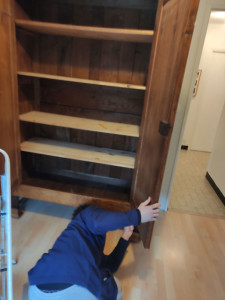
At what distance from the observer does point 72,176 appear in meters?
2.09

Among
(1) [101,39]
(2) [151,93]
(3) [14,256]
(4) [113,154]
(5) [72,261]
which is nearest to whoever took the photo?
(5) [72,261]

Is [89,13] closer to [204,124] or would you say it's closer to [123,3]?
[123,3]

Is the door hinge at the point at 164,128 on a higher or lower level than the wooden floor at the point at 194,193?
higher

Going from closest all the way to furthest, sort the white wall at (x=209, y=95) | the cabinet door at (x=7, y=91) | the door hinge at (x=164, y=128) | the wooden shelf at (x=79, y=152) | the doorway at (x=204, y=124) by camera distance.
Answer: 1. the door hinge at (x=164, y=128)
2. the cabinet door at (x=7, y=91)
3. the wooden shelf at (x=79, y=152)
4. the doorway at (x=204, y=124)
5. the white wall at (x=209, y=95)

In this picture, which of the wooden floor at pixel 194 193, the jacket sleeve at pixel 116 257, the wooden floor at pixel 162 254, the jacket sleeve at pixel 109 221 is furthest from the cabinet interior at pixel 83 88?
the wooden floor at pixel 194 193

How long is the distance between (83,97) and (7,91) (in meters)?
0.62

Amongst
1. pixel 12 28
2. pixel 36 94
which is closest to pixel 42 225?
pixel 36 94

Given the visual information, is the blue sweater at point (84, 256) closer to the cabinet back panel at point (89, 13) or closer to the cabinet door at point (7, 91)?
the cabinet door at point (7, 91)

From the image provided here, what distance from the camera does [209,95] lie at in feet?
12.6

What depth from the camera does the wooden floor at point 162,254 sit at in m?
1.38

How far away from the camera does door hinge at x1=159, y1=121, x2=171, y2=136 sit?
3.34 feet

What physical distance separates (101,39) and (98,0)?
0.26m

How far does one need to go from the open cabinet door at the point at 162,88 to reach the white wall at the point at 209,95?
113 inches

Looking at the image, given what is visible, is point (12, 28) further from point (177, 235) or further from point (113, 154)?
point (177, 235)
